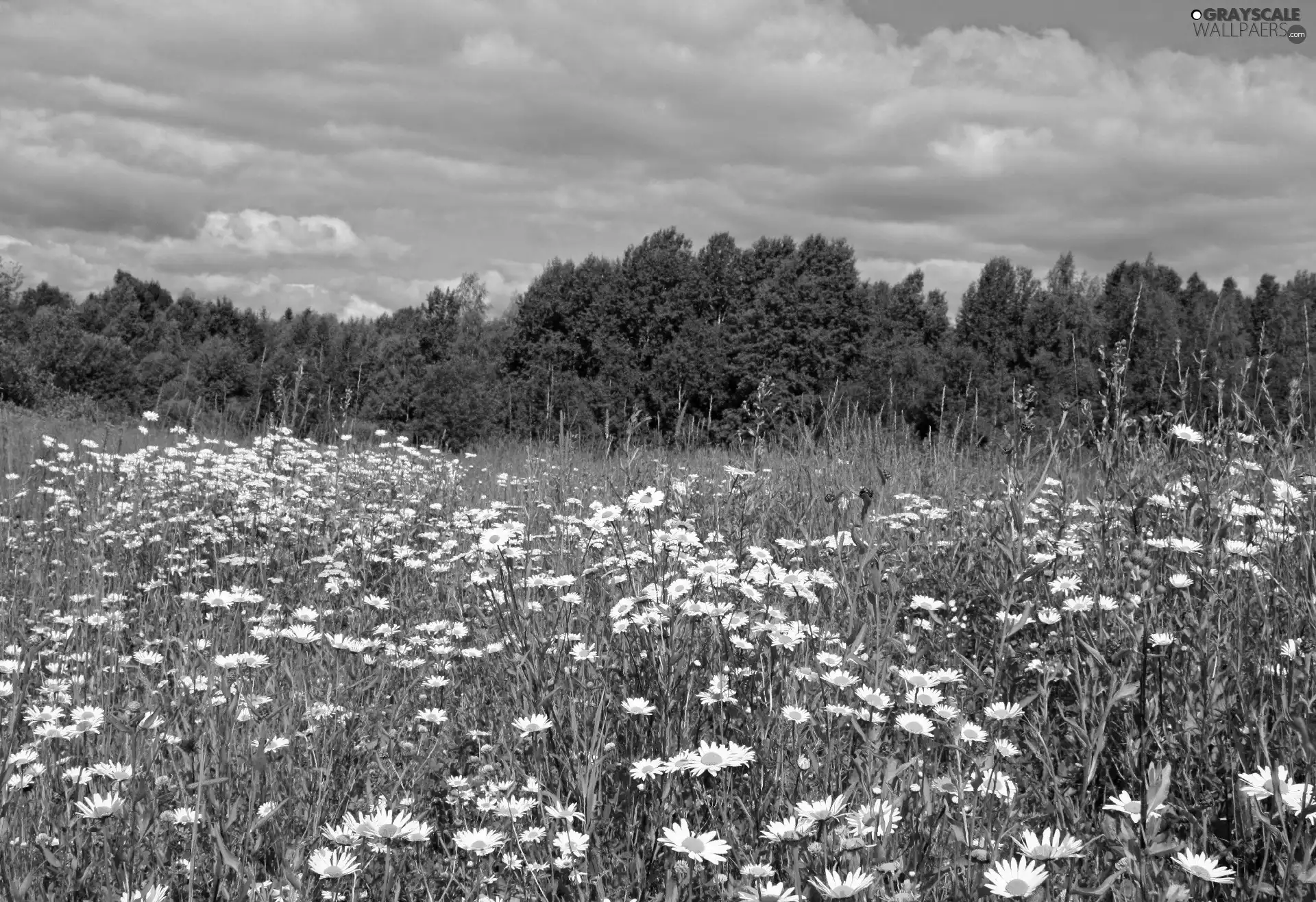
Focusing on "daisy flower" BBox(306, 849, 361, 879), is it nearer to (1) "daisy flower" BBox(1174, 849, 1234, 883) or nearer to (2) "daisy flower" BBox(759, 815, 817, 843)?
(2) "daisy flower" BBox(759, 815, 817, 843)

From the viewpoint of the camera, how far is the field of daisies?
1713 millimetres

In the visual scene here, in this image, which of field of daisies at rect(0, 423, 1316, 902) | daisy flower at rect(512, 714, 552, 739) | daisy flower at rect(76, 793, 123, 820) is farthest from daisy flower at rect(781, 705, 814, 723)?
daisy flower at rect(76, 793, 123, 820)


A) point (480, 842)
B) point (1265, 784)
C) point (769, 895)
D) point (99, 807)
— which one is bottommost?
point (480, 842)

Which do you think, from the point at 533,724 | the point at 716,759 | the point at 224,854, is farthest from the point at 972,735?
the point at 224,854

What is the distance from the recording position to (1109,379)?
12.2 feet

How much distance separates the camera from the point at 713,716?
7.82ft

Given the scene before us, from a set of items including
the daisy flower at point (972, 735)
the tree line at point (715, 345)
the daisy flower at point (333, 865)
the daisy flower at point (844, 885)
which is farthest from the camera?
the tree line at point (715, 345)

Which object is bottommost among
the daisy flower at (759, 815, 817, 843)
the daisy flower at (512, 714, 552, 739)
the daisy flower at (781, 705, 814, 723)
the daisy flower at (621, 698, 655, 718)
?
the daisy flower at (512, 714, 552, 739)

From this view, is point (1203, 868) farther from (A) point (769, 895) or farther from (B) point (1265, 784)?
(A) point (769, 895)

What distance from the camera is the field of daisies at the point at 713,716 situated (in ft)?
5.62

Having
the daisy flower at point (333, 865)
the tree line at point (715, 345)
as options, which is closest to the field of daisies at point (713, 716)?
the daisy flower at point (333, 865)

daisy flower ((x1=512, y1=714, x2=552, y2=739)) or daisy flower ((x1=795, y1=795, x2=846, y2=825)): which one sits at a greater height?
daisy flower ((x1=795, y1=795, x2=846, y2=825))

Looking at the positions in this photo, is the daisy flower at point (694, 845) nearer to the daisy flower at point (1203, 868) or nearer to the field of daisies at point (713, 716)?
the field of daisies at point (713, 716)

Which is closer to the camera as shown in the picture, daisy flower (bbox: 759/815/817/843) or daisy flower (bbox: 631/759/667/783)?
daisy flower (bbox: 759/815/817/843)
